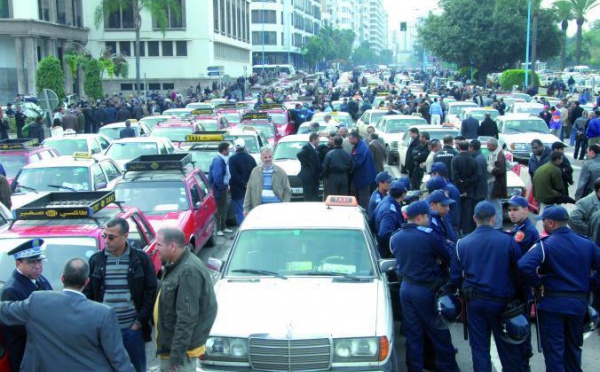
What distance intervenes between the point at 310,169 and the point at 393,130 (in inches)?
404

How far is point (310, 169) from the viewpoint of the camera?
14.4 metres

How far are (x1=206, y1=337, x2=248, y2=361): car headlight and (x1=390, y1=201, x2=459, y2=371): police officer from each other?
1.82 m

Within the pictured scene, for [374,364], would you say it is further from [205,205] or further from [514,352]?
[205,205]

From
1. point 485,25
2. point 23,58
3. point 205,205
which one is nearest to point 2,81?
A: point 23,58

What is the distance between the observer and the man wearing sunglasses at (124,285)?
6305 millimetres

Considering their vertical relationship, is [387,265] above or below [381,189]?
below

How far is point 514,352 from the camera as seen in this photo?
6746 mm

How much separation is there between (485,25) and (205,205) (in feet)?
183

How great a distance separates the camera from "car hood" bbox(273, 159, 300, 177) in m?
16.6

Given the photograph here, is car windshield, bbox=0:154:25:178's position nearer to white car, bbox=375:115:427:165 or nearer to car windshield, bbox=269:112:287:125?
white car, bbox=375:115:427:165

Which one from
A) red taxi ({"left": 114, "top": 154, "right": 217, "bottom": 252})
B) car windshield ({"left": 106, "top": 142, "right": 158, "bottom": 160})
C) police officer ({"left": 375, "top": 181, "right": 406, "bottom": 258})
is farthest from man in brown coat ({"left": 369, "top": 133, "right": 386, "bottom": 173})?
police officer ({"left": 375, "top": 181, "right": 406, "bottom": 258})

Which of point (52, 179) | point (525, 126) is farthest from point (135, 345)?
point (525, 126)

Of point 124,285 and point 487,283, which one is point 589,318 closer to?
point 487,283

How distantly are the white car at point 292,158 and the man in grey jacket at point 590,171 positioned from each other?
639 cm
